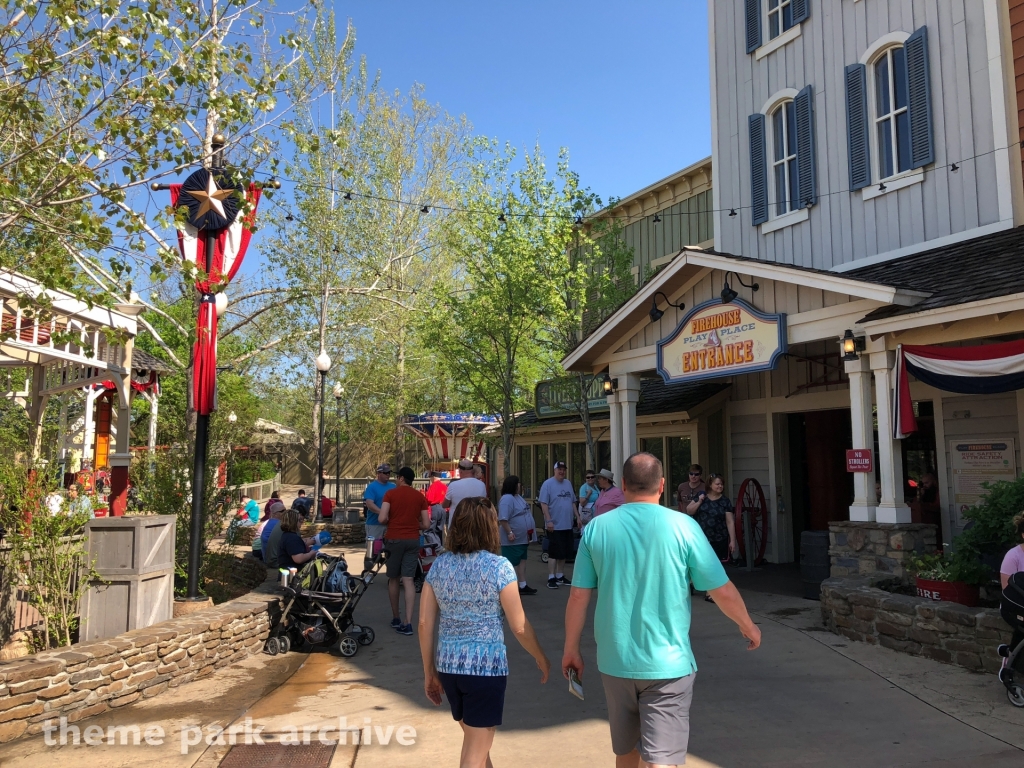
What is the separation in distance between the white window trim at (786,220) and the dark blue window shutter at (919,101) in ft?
6.15

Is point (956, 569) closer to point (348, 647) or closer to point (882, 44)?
point (348, 647)

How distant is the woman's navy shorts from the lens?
3.90 m

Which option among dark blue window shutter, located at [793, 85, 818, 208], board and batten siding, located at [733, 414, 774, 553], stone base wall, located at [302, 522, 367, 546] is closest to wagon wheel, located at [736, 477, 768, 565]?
board and batten siding, located at [733, 414, 774, 553]

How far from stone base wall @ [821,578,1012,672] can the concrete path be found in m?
0.14

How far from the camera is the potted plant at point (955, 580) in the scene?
7.12m

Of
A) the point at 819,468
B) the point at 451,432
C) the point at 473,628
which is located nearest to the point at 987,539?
the point at 473,628

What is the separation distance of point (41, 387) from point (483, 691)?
11.7 metres

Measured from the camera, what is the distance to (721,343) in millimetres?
10891

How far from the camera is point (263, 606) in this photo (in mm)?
8398

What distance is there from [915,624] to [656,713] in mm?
4746

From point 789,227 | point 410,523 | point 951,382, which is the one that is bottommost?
point 410,523

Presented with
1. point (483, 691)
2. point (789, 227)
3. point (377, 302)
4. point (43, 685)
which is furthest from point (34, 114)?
point (377, 302)

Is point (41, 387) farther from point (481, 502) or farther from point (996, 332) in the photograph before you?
point (996, 332)

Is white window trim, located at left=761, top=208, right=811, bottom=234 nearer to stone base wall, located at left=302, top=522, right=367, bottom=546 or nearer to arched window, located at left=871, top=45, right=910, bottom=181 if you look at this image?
arched window, located at left=871, top=45, right=910, bottom=181
